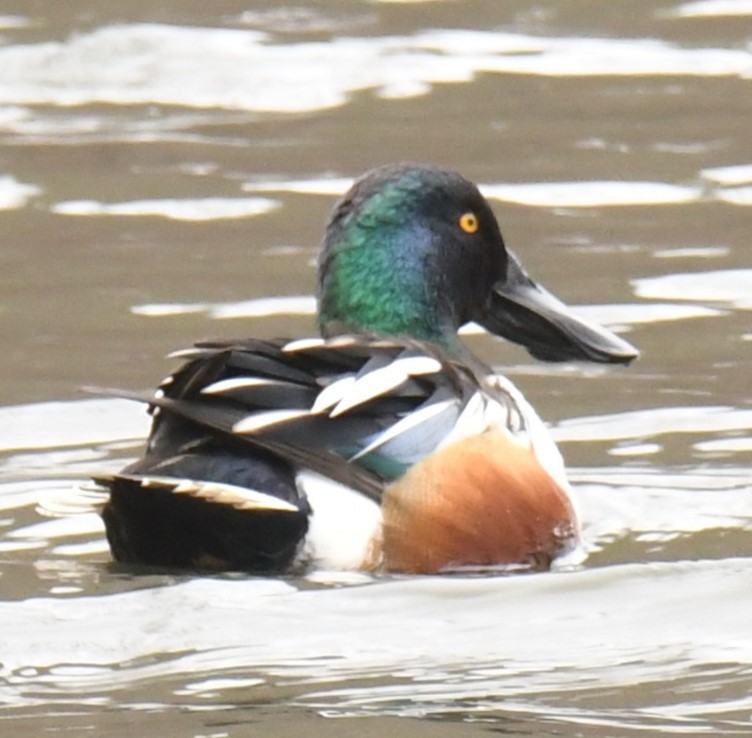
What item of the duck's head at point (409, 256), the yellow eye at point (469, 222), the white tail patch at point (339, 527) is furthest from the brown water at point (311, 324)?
the yellow eye at point (469, 222)

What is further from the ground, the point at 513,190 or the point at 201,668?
the point at 513,190

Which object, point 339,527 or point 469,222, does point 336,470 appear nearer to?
point 339,527

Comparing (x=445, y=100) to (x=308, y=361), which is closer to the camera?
(x=308, y=361)

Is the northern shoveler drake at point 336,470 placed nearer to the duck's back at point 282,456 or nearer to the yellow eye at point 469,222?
the duck's back at point 282,456

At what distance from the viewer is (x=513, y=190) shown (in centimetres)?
1016

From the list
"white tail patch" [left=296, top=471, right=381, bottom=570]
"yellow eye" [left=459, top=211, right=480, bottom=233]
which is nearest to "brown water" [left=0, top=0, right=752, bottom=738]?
"white tail patch" [left=296, top=471, right=381, bottom=570]

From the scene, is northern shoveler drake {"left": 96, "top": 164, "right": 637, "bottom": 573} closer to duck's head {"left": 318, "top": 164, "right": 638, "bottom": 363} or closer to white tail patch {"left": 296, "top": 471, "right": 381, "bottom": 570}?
white tail patch {"left": 296, "top": 471, "right": 381, "bottom": 570}

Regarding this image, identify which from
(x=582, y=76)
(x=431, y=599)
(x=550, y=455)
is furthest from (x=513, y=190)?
(x=431, y=599)

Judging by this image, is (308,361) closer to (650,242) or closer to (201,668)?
(201,668)

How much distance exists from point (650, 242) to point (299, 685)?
15.6 feet

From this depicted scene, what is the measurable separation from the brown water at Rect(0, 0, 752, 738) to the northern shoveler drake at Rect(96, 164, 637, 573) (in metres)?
0.10

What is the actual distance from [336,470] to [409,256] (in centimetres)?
113

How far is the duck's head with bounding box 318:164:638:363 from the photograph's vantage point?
21.6ft

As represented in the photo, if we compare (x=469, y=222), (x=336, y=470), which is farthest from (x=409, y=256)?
(x=336, y=470)
